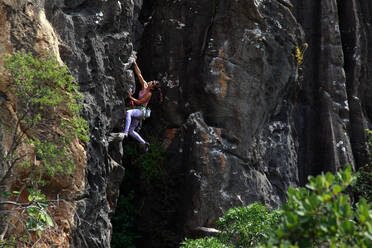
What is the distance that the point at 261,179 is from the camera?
16281 millimetres

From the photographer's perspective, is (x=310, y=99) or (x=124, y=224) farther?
(x=310, y=99)

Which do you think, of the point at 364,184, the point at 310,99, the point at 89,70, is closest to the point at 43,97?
the point at 89,70

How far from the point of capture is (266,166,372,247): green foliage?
4.73 meters

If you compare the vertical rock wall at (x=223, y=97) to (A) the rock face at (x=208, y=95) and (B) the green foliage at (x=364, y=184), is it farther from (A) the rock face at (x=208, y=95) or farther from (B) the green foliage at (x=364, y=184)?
(B) the green foliage at (x=364, y=184)

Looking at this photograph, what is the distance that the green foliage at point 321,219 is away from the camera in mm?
4730

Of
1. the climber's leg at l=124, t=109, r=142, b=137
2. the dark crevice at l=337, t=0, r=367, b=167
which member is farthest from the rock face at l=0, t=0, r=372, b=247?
the dark crevice at l=337, t=0, r=367, b=167

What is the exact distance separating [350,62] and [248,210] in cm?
1229

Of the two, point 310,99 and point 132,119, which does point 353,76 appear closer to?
point 310,99

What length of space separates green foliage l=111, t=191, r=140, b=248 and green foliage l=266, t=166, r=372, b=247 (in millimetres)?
11958

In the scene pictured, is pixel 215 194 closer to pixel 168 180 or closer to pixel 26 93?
pixel 168 180

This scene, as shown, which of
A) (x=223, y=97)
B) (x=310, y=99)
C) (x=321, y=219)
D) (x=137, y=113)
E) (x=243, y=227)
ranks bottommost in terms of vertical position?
(x=321, y=219)

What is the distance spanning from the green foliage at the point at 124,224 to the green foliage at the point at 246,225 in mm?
5759

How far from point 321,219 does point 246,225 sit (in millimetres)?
6130

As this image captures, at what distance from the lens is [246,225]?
35.4ft
